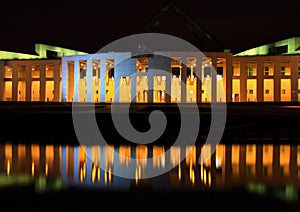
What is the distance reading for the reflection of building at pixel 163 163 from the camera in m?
7.31

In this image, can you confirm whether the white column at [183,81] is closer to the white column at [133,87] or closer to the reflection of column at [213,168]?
the white column at [133,87]

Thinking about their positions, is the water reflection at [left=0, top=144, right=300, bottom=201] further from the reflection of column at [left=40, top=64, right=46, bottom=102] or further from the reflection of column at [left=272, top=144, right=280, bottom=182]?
the reflection of column at [left=40, top=64, right=46, bottom=102]

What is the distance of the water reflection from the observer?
695cm

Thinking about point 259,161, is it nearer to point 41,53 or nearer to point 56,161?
point 56,161

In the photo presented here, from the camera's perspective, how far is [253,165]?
8.78 meters

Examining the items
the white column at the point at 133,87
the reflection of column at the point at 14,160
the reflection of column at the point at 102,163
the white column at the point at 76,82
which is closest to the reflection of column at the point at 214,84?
the white column at the point at 133,87

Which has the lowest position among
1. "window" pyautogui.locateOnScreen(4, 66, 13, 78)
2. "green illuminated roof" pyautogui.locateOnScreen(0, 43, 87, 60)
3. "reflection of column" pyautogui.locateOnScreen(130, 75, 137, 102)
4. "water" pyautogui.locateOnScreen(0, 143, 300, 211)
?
"water" pyautogui.locateOnScreen(0, 143, 300, 211)

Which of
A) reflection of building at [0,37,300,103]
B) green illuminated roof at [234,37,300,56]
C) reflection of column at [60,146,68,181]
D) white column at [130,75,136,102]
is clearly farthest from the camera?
green illuminated roof at [234,37,300,56]

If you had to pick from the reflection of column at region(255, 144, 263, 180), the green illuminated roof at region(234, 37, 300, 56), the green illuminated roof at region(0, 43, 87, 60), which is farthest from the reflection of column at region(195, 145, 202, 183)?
the green illuminated roof at region(0, 43, 87, 60)

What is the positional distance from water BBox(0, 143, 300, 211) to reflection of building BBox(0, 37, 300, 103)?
23204 millimetres

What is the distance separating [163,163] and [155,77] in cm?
2691

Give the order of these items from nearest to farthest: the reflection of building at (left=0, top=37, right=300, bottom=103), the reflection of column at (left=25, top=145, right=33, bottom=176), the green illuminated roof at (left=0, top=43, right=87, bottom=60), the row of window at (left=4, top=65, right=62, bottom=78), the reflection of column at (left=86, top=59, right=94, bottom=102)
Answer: the reflection of column at (left=25, top=145, right=33, bottom=176) < the reflection of building at (left=0, top=37, right=300, bottom=103) < the reflection of column at (left=86, top=59, right=94, bottom=102) < the green illuminated roof at (left=0, top=43, right=87, bottom=60) < the row of window at (left=4, top=65, right=62, bottom=78)

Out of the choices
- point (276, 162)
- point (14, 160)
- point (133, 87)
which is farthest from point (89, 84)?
point (276, 162)

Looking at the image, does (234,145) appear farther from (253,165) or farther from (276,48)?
(276,48)
